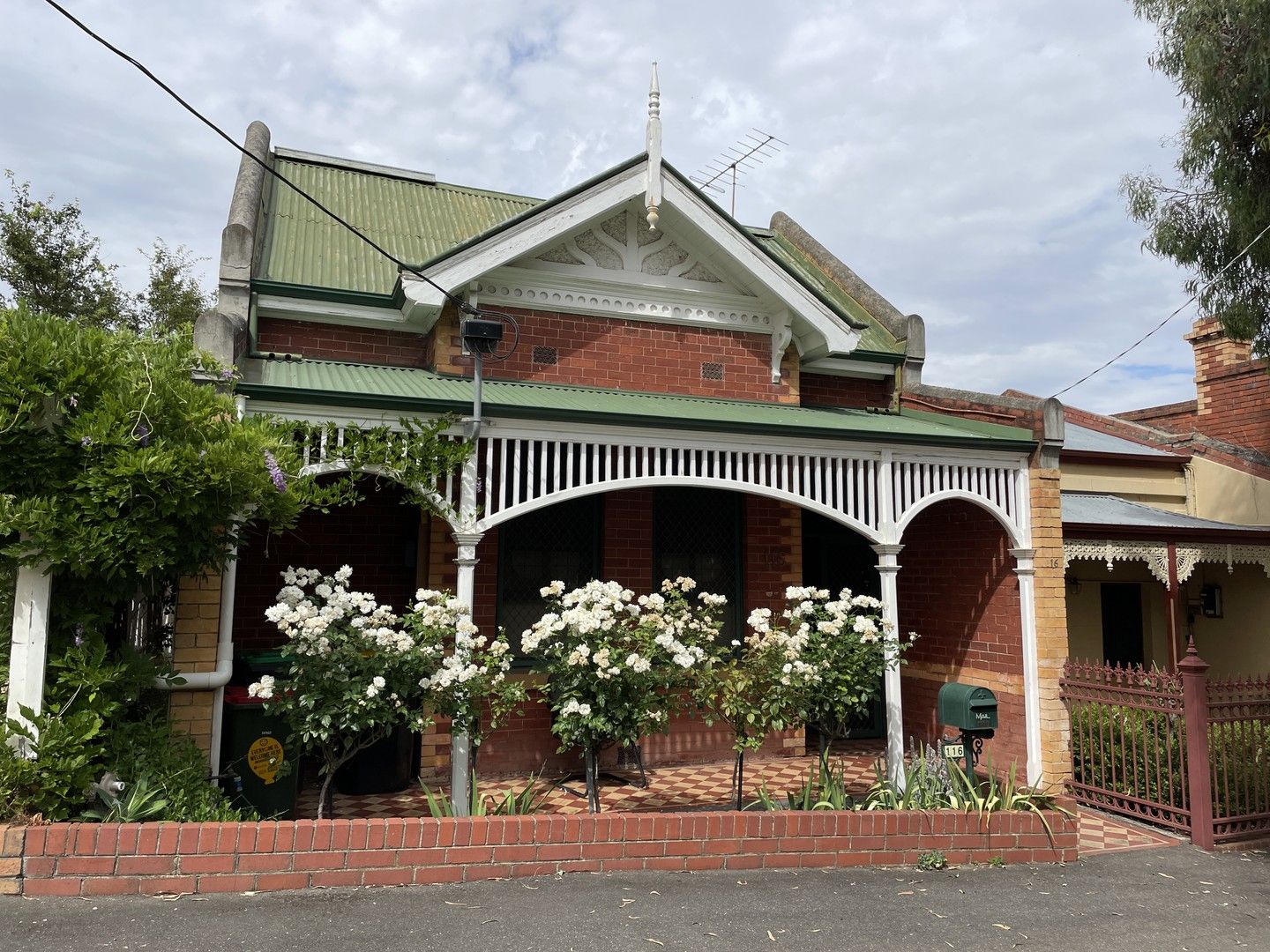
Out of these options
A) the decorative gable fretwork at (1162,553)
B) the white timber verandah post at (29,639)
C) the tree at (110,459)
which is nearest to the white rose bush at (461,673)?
the tree at (110,459)

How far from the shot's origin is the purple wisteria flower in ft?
18.0

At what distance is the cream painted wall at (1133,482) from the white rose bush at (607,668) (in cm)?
936

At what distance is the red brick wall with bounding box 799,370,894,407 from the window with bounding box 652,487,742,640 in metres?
1.82

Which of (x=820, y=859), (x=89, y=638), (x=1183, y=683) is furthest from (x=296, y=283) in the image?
(x=1183, y=683)

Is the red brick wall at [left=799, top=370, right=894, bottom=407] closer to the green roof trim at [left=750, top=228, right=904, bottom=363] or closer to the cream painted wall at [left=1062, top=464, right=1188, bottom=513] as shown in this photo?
the green roof trim at [left=750, top=228, right=904, bottom=363]

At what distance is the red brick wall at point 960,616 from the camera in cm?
865

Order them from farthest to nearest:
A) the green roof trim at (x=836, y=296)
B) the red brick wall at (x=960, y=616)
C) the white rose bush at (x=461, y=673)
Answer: the green roof trim at (x=836, y=296) < the red brick wall at (x=960, y=616) < the white rose bush at (x=461, y=673)

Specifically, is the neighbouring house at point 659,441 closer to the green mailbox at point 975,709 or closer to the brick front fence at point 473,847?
the green mailbox at point 975,709

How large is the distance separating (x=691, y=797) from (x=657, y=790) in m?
0.39

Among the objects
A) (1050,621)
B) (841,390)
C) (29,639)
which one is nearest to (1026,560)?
(1050,621)

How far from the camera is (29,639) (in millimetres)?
4980

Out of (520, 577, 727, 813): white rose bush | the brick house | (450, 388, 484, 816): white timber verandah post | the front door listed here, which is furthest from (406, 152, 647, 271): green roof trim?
the front door

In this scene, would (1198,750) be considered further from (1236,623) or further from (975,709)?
(1236,623)

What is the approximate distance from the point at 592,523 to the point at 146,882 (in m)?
5.30
